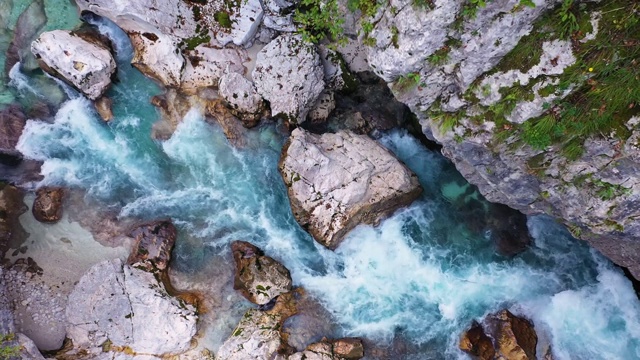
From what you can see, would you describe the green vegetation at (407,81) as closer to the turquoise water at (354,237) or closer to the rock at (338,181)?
the rock at (338,181)

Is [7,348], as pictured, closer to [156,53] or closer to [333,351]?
[333,351]

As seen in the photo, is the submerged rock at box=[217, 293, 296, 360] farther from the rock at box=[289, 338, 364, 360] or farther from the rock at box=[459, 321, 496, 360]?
the rock at box=[459, 321, 496, 360]

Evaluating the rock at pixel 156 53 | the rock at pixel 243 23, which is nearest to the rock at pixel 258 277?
the rock at pixel 156 53

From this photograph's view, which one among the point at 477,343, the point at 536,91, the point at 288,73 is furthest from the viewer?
the point at 288,73

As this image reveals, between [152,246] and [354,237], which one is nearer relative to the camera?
[152,246]

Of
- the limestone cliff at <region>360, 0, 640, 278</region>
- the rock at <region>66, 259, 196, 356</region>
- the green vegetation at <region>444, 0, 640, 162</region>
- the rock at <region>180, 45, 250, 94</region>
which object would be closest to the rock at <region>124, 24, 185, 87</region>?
the rock at <region>180, 45, 250, 94</region>

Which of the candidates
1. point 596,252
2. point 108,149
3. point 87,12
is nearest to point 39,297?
point 108,149

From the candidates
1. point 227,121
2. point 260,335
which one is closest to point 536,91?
point 227,121

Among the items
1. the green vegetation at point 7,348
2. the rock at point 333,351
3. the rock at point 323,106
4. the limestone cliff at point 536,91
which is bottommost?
the green vegetation at point 7,348
